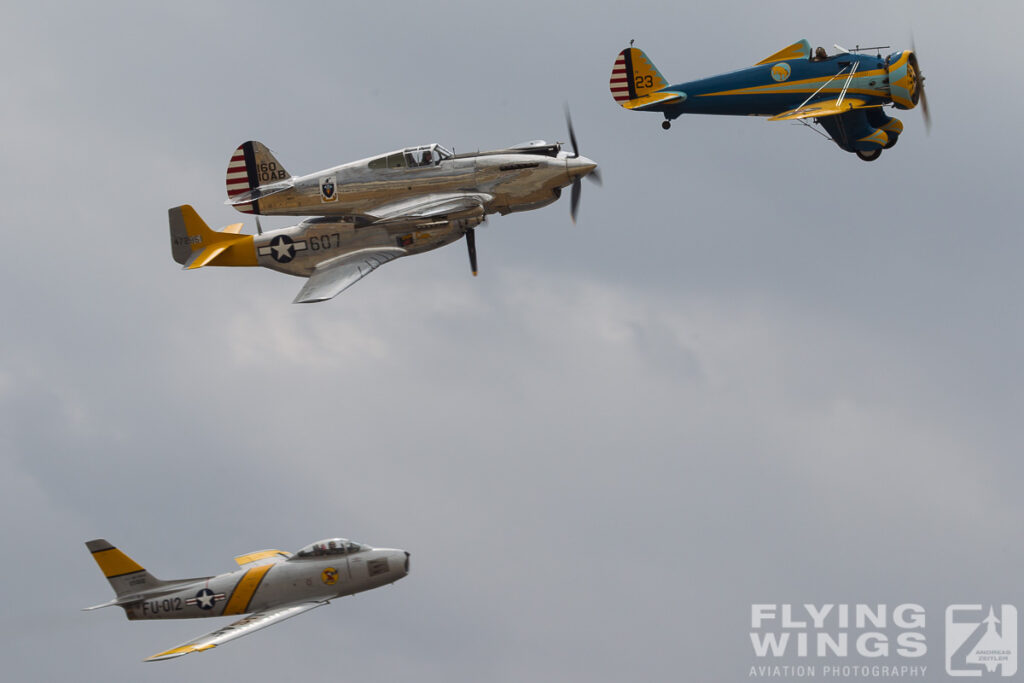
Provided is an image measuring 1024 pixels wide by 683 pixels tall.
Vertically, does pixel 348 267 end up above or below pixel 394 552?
above

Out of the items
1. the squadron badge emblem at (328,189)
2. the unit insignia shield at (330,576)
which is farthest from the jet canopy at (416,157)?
the unit insignia shield at (330,576)

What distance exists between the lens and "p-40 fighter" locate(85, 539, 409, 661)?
6881 centimetres

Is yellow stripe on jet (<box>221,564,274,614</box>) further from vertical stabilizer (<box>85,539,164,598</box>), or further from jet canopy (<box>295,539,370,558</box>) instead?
vertical stabilizer (<box>85,539,164,598</box>)

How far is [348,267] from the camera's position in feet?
238

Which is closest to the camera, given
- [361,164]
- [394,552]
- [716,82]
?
[394,552]

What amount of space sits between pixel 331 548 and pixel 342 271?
32.4 ft

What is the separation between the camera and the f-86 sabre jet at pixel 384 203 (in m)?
72.2

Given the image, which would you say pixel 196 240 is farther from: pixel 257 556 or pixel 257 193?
pixel 257 556

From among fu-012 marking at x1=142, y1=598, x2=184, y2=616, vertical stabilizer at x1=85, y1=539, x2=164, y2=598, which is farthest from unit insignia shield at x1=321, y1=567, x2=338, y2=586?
vertical stabilizer at x1=85, y1=539, x2=164, y2=598

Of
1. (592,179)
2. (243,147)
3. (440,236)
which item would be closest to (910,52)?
(592,179)

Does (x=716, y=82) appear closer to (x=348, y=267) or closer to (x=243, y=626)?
(x=348, y=267)

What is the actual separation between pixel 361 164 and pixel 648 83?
13523 millimetres

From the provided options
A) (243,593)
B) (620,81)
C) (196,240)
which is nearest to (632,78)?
(620,81)

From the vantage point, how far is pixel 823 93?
7700cm
